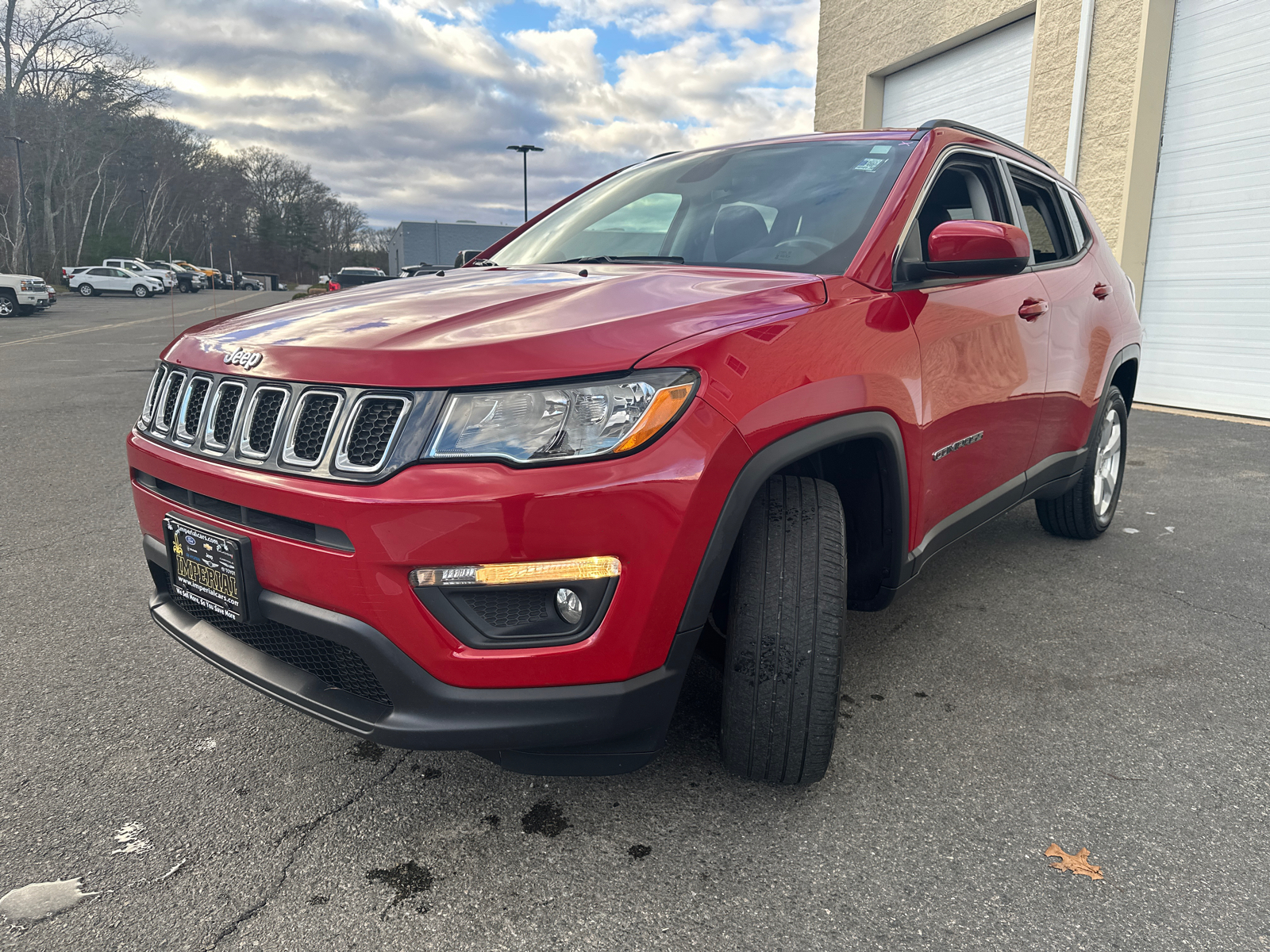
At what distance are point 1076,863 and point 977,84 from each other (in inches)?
501

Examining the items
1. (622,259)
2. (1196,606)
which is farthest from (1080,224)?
(622,259)

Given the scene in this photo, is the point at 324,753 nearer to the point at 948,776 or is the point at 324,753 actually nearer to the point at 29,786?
the point at 29,786

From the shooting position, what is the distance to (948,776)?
2.11 metres

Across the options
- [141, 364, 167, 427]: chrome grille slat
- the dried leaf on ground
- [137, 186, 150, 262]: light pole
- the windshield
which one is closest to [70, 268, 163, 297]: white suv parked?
[137, 186, 150, 262]: light pole

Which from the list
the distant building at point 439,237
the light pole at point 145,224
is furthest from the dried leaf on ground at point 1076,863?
the light pole at point 145,224

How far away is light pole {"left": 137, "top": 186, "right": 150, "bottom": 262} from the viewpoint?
65500mm

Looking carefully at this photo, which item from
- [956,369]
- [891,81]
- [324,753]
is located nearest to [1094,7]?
[891,81]

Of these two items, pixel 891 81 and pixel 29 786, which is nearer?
pixel 29 786

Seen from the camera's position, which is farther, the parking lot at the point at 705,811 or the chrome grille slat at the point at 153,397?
the chrome grille slat at the point at 153,397

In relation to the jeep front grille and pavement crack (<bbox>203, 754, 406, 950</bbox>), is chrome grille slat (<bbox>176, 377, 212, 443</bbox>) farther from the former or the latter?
pavement crack (<bbox>203, 754, 406, 950</bbox>)

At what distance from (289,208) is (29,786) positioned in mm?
101959

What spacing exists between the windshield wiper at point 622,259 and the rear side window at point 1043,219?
1.52m

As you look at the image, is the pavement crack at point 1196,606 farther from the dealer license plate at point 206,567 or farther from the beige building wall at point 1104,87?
the beige building wall at point 1104,87

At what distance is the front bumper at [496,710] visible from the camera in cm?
159
